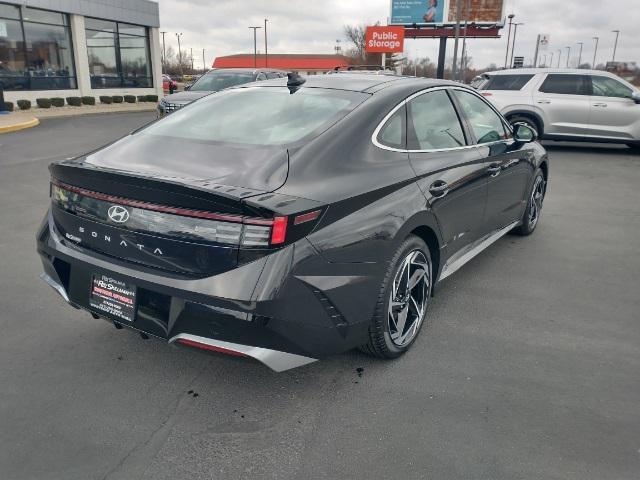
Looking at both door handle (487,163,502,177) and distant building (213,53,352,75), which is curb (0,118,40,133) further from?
distant building (213,53,352,75)

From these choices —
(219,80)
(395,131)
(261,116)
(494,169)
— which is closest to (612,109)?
(494,169)

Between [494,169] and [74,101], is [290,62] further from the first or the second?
[494,169]

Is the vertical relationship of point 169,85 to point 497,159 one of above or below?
above

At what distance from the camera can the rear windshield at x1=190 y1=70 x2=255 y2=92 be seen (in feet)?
46.3

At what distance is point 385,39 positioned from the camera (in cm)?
5006

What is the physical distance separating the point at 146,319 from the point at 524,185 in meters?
3.85

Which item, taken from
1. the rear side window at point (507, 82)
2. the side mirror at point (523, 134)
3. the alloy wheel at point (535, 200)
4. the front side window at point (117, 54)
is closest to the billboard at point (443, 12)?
the front side window at point (117, 54)

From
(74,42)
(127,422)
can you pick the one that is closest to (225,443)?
(127,422)

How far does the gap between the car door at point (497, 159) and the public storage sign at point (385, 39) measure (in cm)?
4774

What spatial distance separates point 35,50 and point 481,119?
87.4 ft

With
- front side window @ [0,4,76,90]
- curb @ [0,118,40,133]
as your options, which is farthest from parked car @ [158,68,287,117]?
front side window @ [0,4,76,90]

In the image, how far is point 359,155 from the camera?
2908 mm

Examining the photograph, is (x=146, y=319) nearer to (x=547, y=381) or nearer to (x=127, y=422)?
(x=127, y=422)

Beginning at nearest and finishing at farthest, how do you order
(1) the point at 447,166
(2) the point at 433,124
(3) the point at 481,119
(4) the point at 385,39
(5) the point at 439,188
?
(5) the point at 439,188
(1) the point at 447,166
(2) the point at 433,124
(3) the point at 481,119
(4) the point at 385,39
